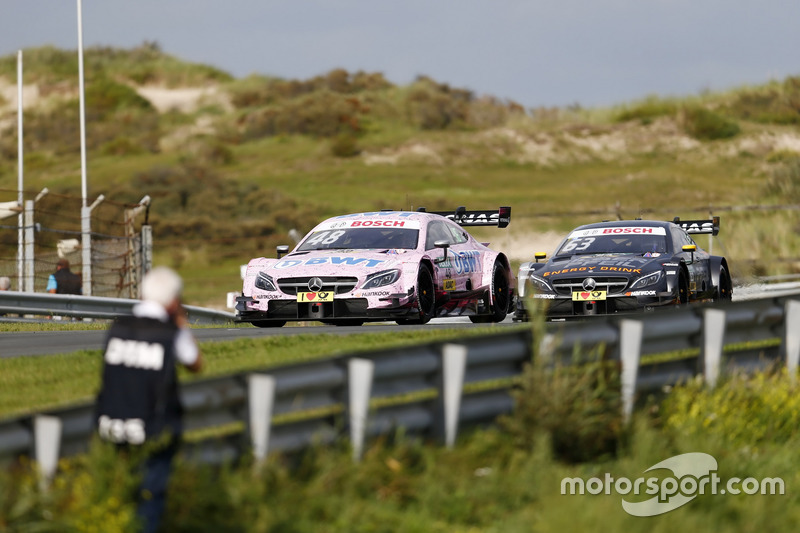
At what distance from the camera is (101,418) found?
6027mm

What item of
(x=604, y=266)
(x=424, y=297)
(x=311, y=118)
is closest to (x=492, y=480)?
(x=424, y=297)

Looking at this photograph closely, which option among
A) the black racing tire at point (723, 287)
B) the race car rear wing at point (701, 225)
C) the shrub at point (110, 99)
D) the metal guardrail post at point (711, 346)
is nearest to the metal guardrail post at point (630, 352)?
the metal guardrail post at point (711, 346)

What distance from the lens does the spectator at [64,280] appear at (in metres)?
21.4

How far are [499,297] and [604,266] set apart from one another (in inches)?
94.5

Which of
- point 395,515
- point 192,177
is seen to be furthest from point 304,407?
point 192,177

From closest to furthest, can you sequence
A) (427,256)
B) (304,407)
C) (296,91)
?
(304,407)
(427,256)
(296,91)

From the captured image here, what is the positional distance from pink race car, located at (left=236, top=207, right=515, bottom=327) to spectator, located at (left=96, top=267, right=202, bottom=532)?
9687 mm

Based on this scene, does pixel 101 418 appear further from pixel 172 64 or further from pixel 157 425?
pixel 172 64

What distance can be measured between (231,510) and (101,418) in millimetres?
788

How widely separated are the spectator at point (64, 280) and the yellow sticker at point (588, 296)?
932cm

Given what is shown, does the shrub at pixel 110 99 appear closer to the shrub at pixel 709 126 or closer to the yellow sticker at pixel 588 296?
the shrub at pixel 709 126

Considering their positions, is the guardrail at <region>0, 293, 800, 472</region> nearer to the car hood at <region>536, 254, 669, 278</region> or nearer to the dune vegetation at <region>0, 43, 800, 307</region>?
the car hood at <region>536, 254, 669, 278</region>

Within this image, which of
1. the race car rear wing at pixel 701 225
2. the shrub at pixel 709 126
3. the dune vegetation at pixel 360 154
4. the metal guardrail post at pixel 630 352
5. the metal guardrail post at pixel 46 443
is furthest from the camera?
the shrub at pixel 709 126

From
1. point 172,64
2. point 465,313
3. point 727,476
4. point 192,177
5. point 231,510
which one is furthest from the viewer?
point 172,64
